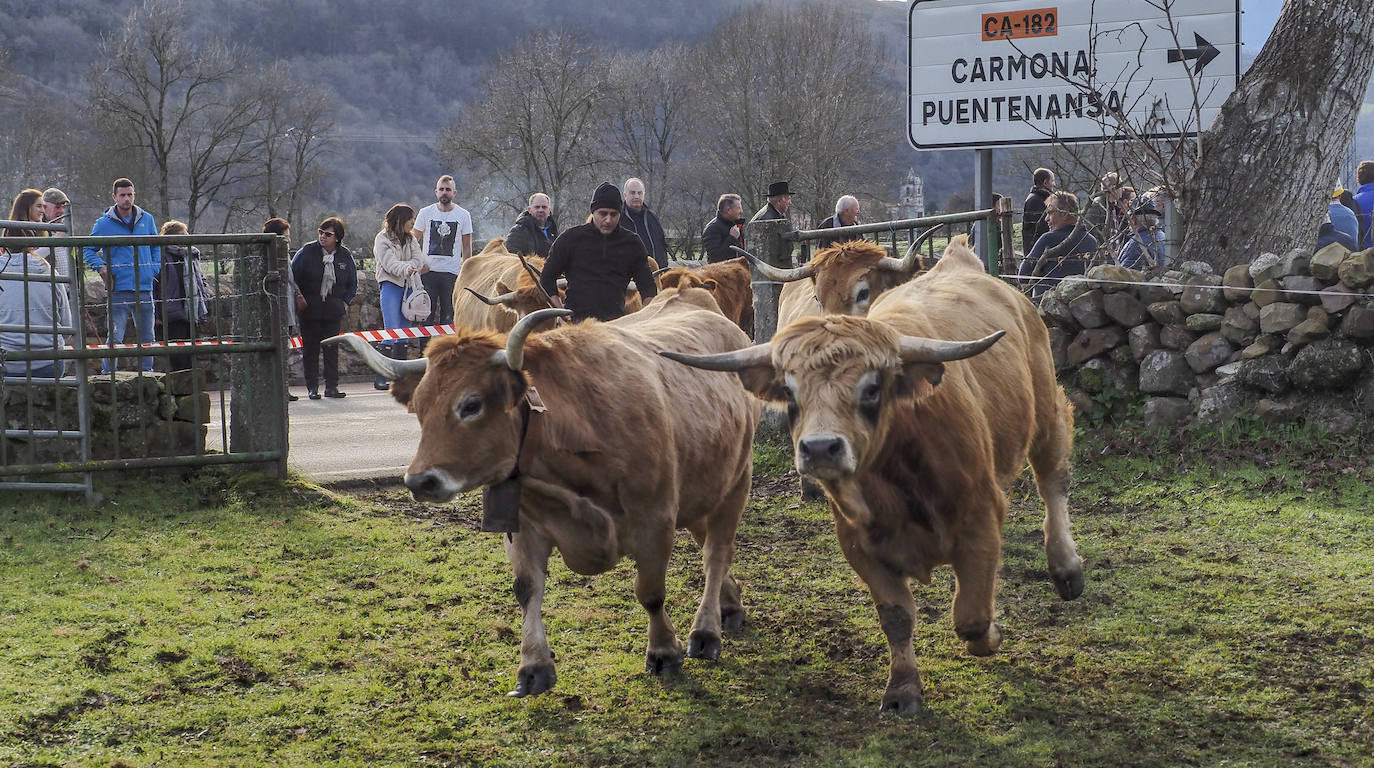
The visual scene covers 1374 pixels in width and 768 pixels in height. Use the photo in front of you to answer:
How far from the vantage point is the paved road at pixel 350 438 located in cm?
970

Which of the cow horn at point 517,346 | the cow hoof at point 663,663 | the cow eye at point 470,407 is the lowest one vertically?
the cow hoof at point 663,663

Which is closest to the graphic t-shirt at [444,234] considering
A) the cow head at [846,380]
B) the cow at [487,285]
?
the cow at [487,285]

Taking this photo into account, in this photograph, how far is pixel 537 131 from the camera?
50.7 metres

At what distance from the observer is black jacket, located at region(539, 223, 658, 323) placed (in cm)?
934

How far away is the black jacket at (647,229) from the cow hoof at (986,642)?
8.13 meters

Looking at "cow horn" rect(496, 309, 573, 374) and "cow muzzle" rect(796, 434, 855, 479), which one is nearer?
"cow muzzle" rect(796, 434, 855, 479)

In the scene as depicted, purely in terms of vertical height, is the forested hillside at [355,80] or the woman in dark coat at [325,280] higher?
the forested hillside at [355,80]

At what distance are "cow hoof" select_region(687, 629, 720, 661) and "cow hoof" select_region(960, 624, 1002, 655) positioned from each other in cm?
115

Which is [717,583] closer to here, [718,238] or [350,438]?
[350,438]

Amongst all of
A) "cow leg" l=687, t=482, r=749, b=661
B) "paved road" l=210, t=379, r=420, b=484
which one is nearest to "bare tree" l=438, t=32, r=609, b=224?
"paved road" l=210, t=379, r=420, b=484

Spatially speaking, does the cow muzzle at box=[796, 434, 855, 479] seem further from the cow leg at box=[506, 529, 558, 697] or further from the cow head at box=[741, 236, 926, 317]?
the cow head at box=[741, 236, 926, 317]

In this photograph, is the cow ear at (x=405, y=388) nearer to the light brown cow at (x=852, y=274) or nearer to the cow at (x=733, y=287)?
the light brown cow at (x=852, y=274)

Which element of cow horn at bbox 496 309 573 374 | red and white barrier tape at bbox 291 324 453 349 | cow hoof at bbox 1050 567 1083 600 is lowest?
cow hoof at bbox 1050 567 1083 600

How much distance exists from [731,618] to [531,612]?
1.15 m
